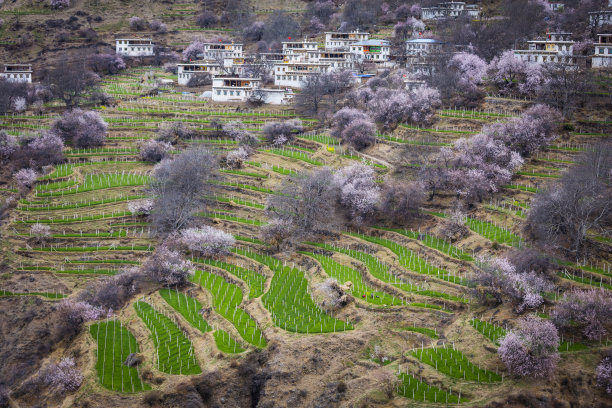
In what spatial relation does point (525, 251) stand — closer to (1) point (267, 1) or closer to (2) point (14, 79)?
(2) point (14, 79)

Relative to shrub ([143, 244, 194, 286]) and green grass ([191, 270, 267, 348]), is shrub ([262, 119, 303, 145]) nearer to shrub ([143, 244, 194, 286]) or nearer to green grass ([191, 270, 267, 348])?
shrub ([143, 244, 194, 286])

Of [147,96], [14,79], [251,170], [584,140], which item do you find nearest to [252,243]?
[251,170]

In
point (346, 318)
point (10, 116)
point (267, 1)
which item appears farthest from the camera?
point (267, 1)

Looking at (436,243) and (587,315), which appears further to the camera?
(436,243)

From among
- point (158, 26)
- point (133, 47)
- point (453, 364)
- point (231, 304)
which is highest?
point (158, 26)

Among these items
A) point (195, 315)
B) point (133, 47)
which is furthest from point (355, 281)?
point (133, 47)

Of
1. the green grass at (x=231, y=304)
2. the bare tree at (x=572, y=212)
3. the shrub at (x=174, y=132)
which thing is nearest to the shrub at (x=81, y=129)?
the shrub at (x=174, y=132)

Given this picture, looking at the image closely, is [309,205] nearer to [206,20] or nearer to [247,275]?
[247,275]
